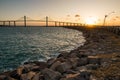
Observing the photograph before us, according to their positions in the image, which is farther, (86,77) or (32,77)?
(32,77)

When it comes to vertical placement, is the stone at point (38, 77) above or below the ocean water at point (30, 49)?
above

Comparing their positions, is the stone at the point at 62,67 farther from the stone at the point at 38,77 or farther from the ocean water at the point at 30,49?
the ocean water at the point at 30,49

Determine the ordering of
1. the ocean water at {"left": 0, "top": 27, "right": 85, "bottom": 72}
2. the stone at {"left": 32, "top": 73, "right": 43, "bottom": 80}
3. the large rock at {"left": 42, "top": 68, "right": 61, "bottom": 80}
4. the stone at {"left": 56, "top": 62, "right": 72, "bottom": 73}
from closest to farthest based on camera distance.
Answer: the large rock at {"left": 42, "top": 68, "right": 61, "bottom": 80}, the stone at {"left": 32, "top": 73, "right": 43, "bottom": 80}, the stone at {"left": 56, "top": 62, "right": 72, "bottom": 73}, the ocean water at {"left": 0, "top": 27, "right": 85, "bottom": 72}

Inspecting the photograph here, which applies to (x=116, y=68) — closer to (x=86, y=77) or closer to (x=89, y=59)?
(x=86, y=77)

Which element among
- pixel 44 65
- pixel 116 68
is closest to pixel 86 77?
pixel 116 68

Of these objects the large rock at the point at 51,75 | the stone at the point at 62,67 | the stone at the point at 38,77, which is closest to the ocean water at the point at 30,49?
the stone at the point at 62,67

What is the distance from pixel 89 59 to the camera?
13477 mm

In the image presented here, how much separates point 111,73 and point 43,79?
2870 millimetres

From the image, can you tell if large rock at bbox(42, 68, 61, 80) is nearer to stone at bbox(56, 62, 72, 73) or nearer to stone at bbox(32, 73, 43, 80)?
stone at bbox(32, 73, 43, 80)

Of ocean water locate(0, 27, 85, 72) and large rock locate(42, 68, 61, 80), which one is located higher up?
large rock locate(42, 68, 61, 80)

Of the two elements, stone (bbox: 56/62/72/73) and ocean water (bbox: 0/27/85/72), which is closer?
stone (bbox: 56/62/72/73)

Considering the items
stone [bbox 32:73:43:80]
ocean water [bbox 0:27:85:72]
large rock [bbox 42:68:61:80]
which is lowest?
ocean water [bbox 0:27:85:72]

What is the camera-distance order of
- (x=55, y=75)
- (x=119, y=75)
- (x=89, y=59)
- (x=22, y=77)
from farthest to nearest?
(x=89, y=59), (x=22, y=77), (x=55, y=75), (x=119, y=75)

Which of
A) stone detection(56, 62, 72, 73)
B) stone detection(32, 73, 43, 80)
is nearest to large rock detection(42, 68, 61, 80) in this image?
stone detection(32, 73, 43, 80)
